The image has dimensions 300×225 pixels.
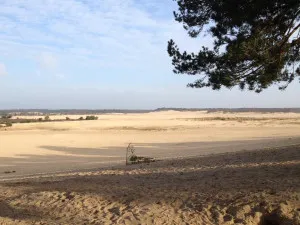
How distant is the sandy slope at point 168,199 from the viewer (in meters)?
6.57

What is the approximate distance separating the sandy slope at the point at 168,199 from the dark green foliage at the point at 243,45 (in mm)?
2159

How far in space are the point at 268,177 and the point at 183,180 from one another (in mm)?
1824

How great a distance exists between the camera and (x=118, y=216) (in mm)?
6961

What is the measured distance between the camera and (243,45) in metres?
8.52

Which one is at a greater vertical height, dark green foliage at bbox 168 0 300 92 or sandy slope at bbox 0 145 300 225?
dark green foliage at bbox 168 0 300 92

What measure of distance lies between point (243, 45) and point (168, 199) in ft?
11.5

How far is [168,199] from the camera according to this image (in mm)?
7473

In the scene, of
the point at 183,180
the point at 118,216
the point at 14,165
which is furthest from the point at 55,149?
the point at 118,216

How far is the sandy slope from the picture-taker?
21.6 feet

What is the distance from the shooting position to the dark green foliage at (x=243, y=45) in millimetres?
8422

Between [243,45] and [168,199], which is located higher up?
[243,45]

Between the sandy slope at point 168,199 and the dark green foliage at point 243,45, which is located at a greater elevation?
the dark green foliage at point 243,45

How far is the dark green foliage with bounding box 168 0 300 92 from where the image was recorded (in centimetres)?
842

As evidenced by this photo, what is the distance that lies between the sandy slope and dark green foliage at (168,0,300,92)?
216 centimetres
